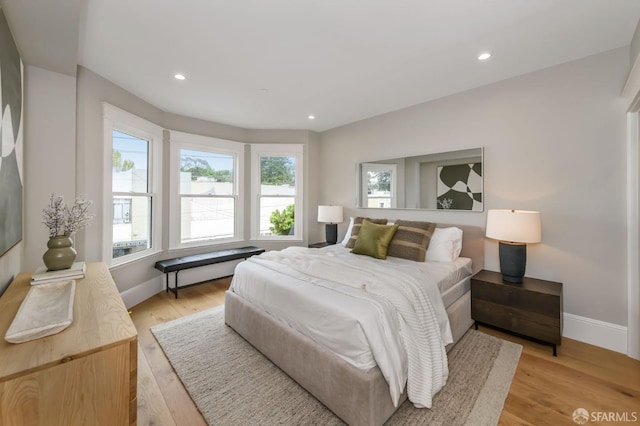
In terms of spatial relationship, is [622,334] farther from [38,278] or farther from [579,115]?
[38,278]

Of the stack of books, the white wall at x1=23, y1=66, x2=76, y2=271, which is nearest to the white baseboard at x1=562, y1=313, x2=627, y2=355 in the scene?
the stack of books

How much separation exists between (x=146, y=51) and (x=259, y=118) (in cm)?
193

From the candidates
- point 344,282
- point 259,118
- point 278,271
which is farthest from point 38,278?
point 259,118

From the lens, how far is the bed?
4.78 ft

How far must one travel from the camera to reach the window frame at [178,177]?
3.92 meters

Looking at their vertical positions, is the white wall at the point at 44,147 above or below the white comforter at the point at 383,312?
above

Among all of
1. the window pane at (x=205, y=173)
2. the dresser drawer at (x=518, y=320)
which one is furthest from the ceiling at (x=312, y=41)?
the dresser drawer at (x=518, y=320)

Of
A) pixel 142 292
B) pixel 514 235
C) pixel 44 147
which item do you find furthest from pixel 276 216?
pixel 514 235

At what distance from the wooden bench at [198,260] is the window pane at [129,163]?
108 cm

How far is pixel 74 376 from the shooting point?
880 mm

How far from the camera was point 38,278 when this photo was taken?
1592mm

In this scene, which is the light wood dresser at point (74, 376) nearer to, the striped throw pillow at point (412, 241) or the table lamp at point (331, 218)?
the striped throw pillow at point (412, 241)

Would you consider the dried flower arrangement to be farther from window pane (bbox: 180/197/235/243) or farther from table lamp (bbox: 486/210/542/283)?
table lamp (bbox: 486/210/542/283)

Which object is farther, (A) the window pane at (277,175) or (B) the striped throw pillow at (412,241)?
(A) the window pane at (277,175)
